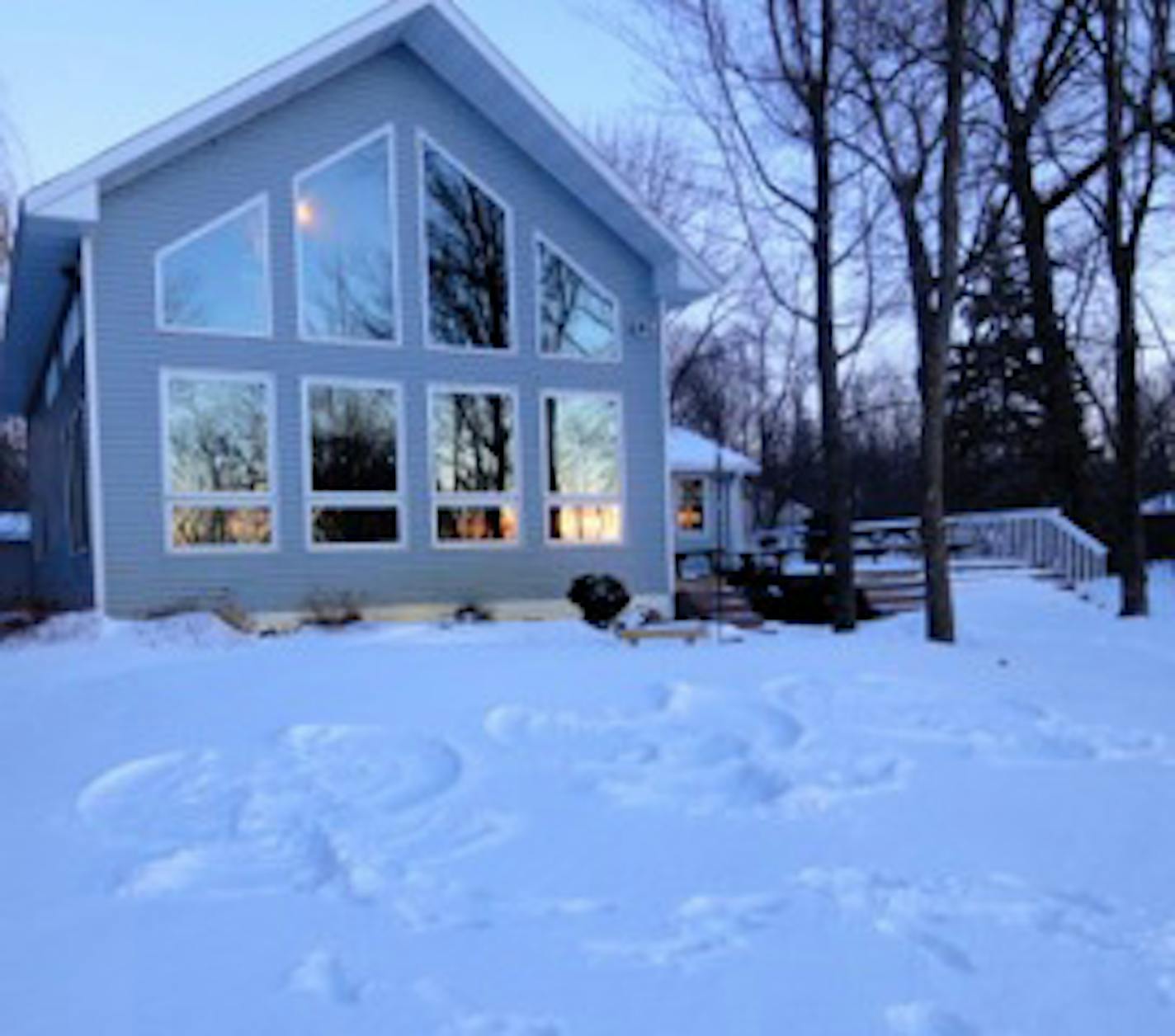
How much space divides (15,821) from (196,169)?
7385 mm

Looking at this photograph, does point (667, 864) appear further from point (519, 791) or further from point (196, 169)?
point (196, 169)

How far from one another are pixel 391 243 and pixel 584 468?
3.25 metres

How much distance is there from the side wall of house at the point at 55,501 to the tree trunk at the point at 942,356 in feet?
25.8

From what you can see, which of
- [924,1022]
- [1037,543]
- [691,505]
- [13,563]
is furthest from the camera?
[13,563]

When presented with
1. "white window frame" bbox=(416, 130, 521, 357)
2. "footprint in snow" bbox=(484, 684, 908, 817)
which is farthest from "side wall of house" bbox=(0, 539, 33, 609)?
"footprint in snow" bbox=(484, 684, 908, 817)

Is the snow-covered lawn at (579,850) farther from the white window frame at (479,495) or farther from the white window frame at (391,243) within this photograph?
the white window frame at (391,243)

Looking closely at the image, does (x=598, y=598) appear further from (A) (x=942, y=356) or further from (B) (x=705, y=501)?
(B) (x=705, y=501)

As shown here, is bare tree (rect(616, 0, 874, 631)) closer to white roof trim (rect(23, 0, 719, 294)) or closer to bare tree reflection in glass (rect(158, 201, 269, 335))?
white roof trim (rect(23, 0, 719, 294))

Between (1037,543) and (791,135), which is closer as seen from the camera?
(791,135)

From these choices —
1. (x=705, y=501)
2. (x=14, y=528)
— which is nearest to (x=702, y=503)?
(x=705, y=501)

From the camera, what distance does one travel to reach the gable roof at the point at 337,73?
844 centimetres

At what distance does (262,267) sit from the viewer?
959cm

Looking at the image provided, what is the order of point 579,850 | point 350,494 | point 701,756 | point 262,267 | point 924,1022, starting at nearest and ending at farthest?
point 924,1022
point 579,850
point 701,756
point 262,267
point 350,494

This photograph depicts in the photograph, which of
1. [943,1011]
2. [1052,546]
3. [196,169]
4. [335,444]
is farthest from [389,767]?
[1052,546]
